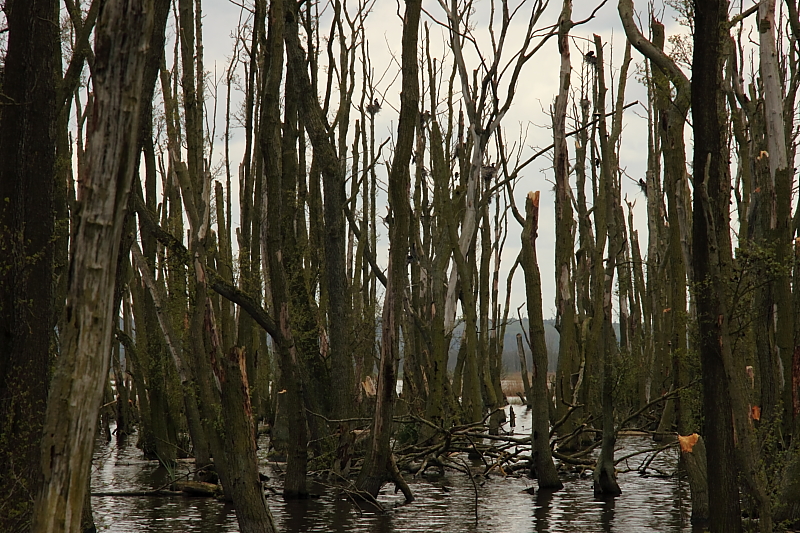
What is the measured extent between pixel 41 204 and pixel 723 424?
220 inches

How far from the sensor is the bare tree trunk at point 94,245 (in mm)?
3256

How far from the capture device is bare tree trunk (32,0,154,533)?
3.26 meters

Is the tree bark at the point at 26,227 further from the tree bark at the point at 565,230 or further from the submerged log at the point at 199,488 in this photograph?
the tree bark at the point at 565,230

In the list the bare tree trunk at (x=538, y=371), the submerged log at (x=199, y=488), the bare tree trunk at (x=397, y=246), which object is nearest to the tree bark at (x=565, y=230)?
the bare tree trunk at (x=538, y=371)

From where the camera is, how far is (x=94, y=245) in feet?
10.8

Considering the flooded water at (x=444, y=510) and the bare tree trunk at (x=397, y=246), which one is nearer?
the flooded water at (x=444, y=510)

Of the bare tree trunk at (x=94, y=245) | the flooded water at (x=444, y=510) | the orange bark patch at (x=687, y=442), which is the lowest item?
the flooded water at (x=444, y=510)

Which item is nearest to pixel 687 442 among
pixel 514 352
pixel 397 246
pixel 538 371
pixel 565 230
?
pixel 538 371

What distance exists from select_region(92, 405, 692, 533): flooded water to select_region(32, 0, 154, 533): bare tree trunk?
511cm

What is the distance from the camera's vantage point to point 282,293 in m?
9.12

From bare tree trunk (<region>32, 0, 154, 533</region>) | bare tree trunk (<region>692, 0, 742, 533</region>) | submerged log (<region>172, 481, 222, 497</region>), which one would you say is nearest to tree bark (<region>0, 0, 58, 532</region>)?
bare tree trunk (<region>32, 0, 154, 533</region>)

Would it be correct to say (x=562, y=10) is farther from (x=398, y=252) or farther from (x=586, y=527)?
(x=586, y=527)

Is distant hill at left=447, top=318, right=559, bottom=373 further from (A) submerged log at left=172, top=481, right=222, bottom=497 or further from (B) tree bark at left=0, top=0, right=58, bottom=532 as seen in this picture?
A: (B) tree bark at left=0, top=0, right=58, bottom=532

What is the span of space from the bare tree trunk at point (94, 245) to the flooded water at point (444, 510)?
5.11 m
